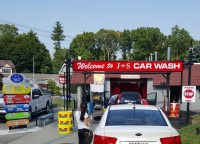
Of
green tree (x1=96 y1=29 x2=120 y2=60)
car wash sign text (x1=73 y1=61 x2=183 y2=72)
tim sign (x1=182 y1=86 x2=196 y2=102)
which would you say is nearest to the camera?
tim sign (x1=182 y1=86 x2=196 y2=102)

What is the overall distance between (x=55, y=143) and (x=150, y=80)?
2259cm

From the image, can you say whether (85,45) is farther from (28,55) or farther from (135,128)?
(135,128)

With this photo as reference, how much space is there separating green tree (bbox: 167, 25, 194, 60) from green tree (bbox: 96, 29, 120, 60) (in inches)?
670

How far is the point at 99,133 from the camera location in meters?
6.64

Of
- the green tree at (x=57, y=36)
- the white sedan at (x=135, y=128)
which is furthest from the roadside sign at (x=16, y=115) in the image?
the green tree at (x=57, y=36)

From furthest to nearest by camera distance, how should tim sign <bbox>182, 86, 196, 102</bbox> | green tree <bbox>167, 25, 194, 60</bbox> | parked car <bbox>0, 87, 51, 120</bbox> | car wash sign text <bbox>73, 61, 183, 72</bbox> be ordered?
green tree <bbox>167, 25, 194, 60</bbox>, parked car <bbox>0, 87, 51, 120</bbox>, car wash sign text <bbox>73, 61, 183, 72</bbox>, tim sign <bbox>182, 86, 196, 102</bbox>

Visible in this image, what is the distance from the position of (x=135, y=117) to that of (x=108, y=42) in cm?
10482

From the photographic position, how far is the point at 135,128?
6582 millimetres

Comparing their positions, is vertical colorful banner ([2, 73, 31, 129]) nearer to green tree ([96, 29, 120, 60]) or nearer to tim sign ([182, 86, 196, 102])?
tim sign ([182, 86, 196, 102])


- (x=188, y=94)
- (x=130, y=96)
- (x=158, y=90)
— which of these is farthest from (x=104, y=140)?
(x=158, y=90)

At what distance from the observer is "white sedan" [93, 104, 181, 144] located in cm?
636

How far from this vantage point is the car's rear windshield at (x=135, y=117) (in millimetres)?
7059

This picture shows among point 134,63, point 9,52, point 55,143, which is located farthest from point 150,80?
point 9,52

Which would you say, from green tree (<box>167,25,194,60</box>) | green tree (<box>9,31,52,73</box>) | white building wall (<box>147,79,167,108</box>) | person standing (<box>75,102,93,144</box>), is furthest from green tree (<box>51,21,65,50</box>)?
A: person standing (<box>75,102,93,144</box>)
